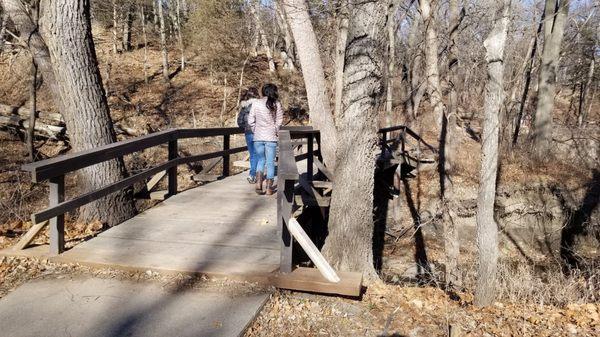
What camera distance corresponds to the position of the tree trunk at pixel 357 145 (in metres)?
5.56

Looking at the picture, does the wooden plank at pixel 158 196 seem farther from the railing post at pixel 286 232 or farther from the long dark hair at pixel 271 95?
the railing post at pixel 286 232

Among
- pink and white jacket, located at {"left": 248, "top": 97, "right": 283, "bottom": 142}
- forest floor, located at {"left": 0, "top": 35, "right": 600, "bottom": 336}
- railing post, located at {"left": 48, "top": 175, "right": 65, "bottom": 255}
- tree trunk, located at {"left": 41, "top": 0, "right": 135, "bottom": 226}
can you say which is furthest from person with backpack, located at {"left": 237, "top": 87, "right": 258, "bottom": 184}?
railing post, located at {"left": 48, "top": 175, "right": 65, "bottom": 255}

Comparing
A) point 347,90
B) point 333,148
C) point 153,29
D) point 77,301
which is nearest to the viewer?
point 77,301

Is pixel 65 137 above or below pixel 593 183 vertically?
above

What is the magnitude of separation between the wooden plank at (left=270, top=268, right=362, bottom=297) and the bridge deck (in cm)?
25

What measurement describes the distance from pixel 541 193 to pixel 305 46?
1030 cm

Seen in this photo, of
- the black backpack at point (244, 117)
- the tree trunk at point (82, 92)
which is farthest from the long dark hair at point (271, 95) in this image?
the tree trunk at point (82, 92)

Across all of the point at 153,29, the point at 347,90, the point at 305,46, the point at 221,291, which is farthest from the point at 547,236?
the point at 153,29

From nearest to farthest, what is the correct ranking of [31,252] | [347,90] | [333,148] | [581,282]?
[31,252] < [347,90] < [581,282] < [333,148]

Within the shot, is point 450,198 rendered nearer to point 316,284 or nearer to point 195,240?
point 195,240

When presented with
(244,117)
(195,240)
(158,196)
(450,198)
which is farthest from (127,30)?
(195,240)

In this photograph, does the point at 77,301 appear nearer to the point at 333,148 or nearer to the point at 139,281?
the point at 139,281

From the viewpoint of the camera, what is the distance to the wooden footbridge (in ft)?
15.7

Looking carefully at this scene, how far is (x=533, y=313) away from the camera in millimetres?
5215
